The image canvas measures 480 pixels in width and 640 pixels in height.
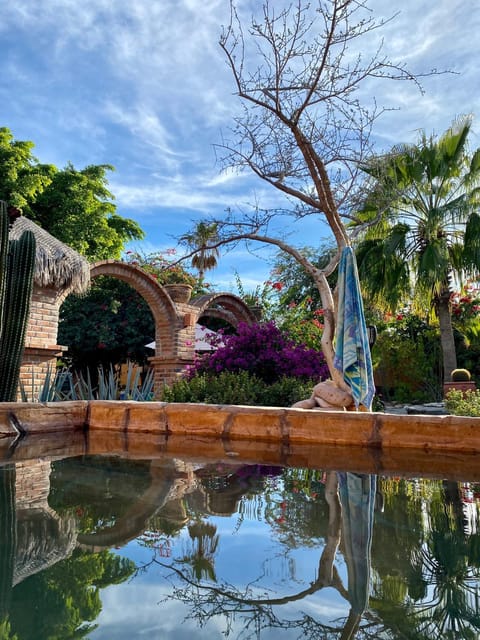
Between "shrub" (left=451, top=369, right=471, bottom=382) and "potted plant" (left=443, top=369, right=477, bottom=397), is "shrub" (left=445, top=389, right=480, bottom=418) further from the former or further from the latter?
"shrub" (left=451, top=369, right=471, bottom=382)

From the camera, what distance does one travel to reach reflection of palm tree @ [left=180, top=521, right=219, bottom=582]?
1.58 meters

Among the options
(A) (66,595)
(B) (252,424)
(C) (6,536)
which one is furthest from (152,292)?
(A) (66,595)

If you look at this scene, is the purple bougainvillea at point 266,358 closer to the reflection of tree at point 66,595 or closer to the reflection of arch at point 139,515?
the reflection of arch at point 139,515

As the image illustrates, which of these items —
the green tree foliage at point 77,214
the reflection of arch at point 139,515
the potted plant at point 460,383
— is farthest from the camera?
the green tree foliage at point 77,214

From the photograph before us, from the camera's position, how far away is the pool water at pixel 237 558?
1.25 meters

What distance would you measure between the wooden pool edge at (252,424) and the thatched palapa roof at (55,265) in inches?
165

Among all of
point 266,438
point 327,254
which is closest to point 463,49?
point 266,438

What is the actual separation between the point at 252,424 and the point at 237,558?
235cm

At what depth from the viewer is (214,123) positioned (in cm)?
816

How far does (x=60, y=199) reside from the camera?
1742 cm

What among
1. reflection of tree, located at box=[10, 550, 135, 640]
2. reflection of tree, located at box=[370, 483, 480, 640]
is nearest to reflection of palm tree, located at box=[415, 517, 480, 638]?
reflection of tree, located at box=[370, 483, 480, 640]

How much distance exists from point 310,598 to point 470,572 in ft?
1.78

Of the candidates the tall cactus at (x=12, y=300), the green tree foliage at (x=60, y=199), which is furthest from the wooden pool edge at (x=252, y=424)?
the green tree foliage at (x=60, y=199)

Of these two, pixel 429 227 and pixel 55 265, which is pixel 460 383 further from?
pixel 55 265
